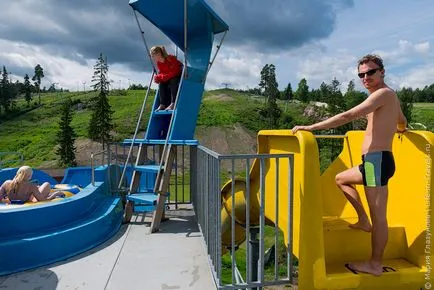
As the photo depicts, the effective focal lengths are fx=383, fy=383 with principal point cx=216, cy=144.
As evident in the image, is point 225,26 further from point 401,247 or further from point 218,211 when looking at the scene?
point 401,247

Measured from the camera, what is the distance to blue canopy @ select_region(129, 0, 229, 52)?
6.25 m

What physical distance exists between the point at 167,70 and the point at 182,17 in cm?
97

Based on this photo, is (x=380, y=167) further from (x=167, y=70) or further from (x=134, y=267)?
(x=167, y=70)

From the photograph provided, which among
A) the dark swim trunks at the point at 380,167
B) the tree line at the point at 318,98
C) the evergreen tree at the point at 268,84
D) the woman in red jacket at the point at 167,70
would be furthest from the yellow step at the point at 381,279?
the evergreen tree at the point at 268,84

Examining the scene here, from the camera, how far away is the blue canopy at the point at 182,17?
6254mm

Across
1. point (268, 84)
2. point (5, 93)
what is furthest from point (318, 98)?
point (5, 93)

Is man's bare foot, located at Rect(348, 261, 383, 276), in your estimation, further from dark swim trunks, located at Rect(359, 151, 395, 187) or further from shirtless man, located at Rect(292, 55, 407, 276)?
dark swim trunks, located at Rect(359, 151, 395, 187)

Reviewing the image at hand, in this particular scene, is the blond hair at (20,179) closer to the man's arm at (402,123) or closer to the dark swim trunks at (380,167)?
the dark swim trunks at (380,167)

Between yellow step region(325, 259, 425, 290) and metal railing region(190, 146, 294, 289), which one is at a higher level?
metal railing region(190, 146, 294, 289)

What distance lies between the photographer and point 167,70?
6.56m

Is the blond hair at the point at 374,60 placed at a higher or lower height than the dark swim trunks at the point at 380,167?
higher

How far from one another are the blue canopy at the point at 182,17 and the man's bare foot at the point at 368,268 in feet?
14.9

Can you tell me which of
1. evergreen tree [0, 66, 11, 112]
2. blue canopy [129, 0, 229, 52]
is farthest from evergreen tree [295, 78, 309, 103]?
blue canopy [129, 0, 229, 52]

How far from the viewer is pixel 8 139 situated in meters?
58.9
